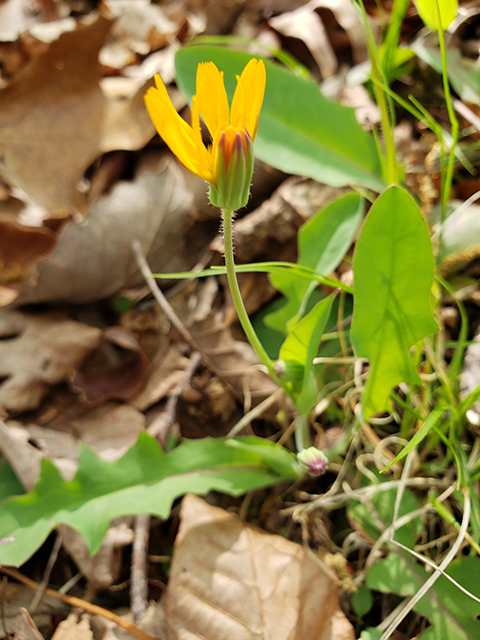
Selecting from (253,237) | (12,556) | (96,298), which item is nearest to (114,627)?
(12,556)

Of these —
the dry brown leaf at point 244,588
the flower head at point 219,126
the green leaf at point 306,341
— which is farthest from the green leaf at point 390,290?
the dry brown leaf at point 244,588

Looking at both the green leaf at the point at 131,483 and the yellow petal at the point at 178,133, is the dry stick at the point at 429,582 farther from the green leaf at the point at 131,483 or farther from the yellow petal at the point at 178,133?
the yellow petal at the point at 178,133

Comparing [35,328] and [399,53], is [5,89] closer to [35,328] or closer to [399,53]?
[35,328]

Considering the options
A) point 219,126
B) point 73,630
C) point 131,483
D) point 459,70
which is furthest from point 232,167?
point 459,70

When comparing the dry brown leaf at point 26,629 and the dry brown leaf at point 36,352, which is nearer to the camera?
the dry brown leaf at point 26,629

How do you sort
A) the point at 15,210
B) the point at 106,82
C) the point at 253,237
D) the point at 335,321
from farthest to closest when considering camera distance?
the point at 106,82, the point at 15,210, the point at 253,237, the point at 335,321

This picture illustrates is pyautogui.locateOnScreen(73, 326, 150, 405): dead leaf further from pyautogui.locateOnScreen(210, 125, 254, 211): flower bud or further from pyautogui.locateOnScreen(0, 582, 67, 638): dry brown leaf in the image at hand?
pyautogui.locateOnScreen(210, 125, 254, 211): flower bud

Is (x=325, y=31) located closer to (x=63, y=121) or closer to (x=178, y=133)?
(x=63, y=121)

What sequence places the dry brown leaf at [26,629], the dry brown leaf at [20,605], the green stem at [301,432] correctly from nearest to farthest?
1. the dry brown leaf at [26,629]
2. the dry brown leaf at [20,605]
3. the green stem at [301,432]
